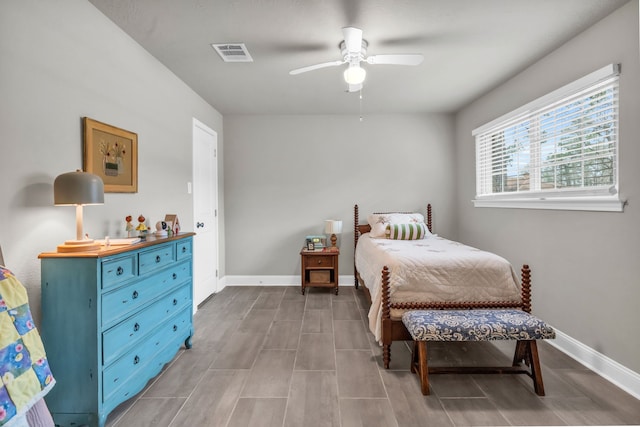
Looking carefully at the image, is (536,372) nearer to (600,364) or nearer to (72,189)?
(600,364)

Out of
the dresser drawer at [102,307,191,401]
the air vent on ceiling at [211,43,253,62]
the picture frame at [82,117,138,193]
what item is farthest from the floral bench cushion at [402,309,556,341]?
the air vent on ceiling at [211,43,253,62]

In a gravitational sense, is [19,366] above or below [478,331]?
above

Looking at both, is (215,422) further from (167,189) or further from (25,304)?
(167,189)

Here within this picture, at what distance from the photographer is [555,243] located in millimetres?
2682

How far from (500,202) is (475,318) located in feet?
6.28

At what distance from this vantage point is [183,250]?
2.53 meters

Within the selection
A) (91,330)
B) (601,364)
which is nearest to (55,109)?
(91,330)

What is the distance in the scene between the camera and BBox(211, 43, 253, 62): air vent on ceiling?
251cm

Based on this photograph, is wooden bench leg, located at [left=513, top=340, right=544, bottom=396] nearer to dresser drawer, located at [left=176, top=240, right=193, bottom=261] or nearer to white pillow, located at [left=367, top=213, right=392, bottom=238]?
white pillow, located at [left=367, top=213, right=392, bottom=238]

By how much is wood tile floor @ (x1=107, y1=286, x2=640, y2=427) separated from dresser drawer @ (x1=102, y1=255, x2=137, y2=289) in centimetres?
82

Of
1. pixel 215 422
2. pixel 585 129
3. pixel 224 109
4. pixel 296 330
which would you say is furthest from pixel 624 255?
pixel 224 109

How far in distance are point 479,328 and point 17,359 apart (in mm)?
2318

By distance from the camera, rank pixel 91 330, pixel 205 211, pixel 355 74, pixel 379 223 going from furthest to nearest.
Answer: pixel 379 223 → pixel 205 211 → pixel 355 74 → pixel 91 330

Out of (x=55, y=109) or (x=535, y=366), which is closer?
(x=55, y=109)
